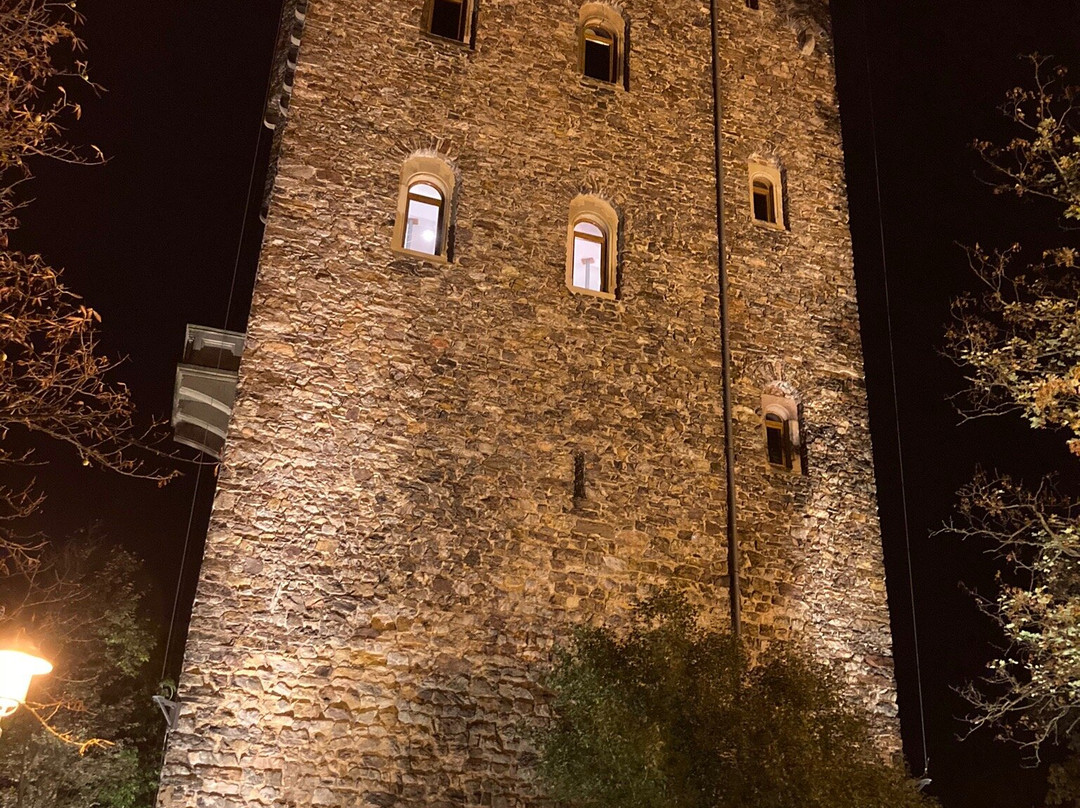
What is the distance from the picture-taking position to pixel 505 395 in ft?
35.6

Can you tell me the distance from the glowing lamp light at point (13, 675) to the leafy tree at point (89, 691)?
42.7 ft

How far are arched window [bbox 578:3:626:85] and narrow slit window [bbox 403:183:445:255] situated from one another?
9.36 ft

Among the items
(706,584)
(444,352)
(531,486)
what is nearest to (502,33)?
(444,352)

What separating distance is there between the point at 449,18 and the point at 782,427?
6.55 meters

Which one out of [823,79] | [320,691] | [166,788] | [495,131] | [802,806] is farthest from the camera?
[823,79]

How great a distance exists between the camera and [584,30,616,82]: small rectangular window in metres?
13.3

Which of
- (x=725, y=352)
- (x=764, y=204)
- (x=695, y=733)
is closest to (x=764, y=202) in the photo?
(x=764, y=204)

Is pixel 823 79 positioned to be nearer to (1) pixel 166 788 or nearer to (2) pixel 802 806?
(2) pixel 802 806

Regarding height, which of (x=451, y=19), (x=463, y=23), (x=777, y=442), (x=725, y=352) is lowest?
(x=777, y=442)

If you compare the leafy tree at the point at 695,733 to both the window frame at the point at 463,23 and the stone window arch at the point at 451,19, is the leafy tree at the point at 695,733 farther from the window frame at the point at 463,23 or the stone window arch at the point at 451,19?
the stone window arch at the point at 451,19

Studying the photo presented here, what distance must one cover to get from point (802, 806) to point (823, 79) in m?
10.3

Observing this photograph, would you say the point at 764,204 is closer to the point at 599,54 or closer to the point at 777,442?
the point at 599,54

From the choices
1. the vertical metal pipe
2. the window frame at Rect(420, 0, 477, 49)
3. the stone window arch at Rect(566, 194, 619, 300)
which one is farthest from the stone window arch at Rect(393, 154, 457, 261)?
the vertical metal pipe

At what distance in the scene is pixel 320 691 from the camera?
913 cm
